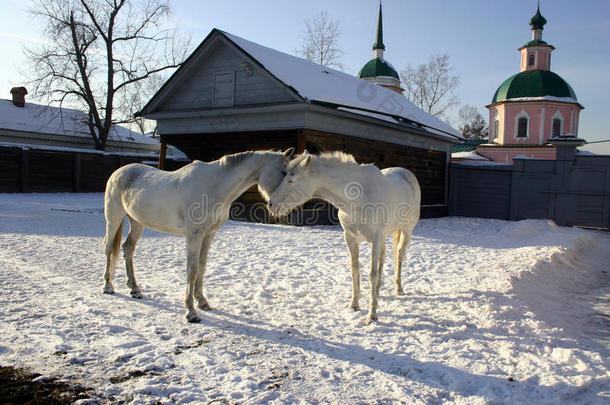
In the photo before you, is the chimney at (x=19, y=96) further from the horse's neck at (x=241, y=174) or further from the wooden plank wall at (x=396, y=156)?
the horse's neck at (x=241, y=174)

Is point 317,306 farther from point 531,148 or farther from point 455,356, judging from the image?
point 531,148

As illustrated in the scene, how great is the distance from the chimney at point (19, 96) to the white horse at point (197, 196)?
28.6m

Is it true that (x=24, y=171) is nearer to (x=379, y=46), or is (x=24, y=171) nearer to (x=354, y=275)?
(x=354, y=275)

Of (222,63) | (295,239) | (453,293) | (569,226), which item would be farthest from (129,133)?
(453,293)

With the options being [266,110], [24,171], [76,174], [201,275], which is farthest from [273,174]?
[76,174]

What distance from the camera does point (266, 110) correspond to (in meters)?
12.6

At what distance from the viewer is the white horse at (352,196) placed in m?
4.54

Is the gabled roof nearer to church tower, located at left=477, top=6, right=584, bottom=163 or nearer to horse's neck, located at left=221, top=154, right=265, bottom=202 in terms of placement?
horse's neck, located at left=221, top=154, right=265, bottom=202

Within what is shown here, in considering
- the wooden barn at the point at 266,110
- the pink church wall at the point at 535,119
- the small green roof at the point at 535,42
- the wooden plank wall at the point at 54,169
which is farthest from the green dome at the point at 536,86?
the wooden plank wall at the point at 54,169

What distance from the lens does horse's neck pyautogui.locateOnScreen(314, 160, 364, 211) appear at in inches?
187

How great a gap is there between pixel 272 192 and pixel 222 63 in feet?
34.4

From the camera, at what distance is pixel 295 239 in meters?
10.1

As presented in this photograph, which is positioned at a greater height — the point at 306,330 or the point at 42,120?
the point at 42,120

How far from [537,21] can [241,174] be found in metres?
41.4
